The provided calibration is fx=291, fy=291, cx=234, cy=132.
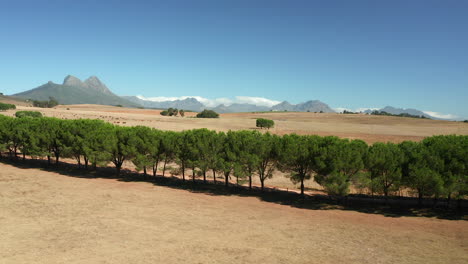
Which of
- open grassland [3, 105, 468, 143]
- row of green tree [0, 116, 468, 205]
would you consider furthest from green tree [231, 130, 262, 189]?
open grassland [3, 105, 468, 143]

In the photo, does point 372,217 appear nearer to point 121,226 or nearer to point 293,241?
point 293,241

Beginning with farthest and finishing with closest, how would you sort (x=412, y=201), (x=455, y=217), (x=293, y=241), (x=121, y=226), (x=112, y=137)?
(x=112, y=137) → (x=412, y=201) → (x=455, y=217) → (x=121, y=226) → (x=293, y=241)

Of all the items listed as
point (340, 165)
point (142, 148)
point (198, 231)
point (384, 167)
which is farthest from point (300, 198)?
point (142, 148)

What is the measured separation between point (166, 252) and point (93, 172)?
31295mm

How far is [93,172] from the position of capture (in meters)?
44.9

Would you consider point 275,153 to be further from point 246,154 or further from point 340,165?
point 340,165

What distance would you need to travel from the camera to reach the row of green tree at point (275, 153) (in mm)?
28125

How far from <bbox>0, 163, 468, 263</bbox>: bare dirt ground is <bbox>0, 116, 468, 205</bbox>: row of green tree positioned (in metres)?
3.54

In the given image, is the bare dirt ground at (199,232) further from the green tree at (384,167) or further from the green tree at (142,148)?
the green tree at (142,148)

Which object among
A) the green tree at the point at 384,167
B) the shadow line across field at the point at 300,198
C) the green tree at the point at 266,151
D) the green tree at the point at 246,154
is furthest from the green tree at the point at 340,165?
the green tree at the point at 246,154

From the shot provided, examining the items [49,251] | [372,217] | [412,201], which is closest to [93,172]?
[49,251]

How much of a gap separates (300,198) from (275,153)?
604cm

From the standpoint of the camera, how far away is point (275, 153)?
116 feet

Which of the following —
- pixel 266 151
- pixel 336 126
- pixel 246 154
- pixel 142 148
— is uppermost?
pixel 336 126
